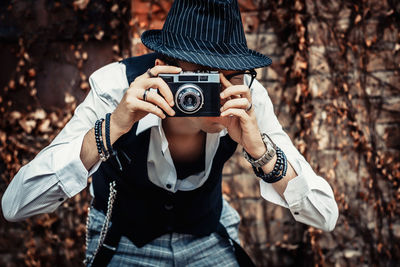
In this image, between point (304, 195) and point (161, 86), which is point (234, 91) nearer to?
point (161, 86)

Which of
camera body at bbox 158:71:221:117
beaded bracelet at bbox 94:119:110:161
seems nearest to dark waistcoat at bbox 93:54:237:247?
beaded bracelet at bbox 94:119:110:161

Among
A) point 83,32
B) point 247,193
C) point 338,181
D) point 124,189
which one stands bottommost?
point 247,193

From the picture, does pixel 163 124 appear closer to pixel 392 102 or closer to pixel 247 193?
pixel 247 193

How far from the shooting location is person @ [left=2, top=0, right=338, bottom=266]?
116cm

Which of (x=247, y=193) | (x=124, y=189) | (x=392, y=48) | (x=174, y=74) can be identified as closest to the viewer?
(x=174, y=74)

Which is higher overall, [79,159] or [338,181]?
[79,159]

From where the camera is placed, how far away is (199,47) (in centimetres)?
117

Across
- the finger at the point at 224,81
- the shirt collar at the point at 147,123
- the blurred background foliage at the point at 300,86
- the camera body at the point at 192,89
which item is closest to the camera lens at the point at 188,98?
the camera body at the point at 192,89

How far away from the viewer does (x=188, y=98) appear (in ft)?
3.67

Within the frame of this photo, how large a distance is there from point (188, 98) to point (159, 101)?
92mm

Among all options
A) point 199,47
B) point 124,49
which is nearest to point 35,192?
point 199,47

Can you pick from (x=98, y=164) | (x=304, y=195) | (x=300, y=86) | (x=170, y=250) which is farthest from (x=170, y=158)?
(x=300, y=86)

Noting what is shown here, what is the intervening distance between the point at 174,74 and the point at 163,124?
33 cm

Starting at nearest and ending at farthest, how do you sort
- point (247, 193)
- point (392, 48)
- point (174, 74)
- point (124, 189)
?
point (174, 74) < point (124, 189) < point (392, 48) < point (247, 193)
